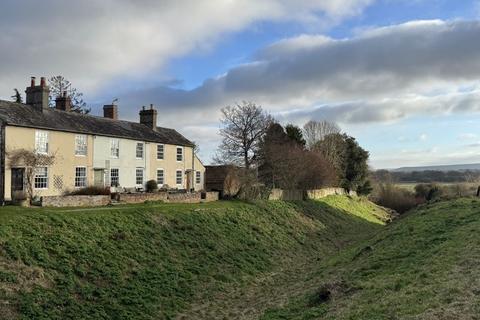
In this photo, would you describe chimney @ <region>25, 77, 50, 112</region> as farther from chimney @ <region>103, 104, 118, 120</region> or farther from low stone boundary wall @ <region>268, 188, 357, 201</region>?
low stone boundary wall @ <region>268, 188, 357, 201</region>

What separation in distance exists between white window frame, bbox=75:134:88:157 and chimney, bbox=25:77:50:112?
11.6ft

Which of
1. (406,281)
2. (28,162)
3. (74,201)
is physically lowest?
(406,281)

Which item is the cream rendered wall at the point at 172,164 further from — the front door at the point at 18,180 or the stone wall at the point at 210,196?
the front door at the point at 18,180

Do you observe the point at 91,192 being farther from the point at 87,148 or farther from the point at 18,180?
the point at 18,180

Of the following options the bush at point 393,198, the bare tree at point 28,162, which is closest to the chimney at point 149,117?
the bare tree at point 28,162

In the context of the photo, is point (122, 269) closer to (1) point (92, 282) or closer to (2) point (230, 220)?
(1) point (92, 282)

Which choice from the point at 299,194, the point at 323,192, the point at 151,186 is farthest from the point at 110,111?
the point at 323,192

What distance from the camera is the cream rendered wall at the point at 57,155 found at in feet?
108

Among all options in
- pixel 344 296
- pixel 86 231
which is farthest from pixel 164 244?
pixel 344 296

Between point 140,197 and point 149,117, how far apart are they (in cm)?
1747

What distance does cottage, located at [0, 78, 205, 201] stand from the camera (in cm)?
3369

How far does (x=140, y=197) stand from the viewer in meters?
36.5

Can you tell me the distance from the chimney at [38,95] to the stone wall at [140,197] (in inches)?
404

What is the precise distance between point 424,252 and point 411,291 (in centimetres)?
666
